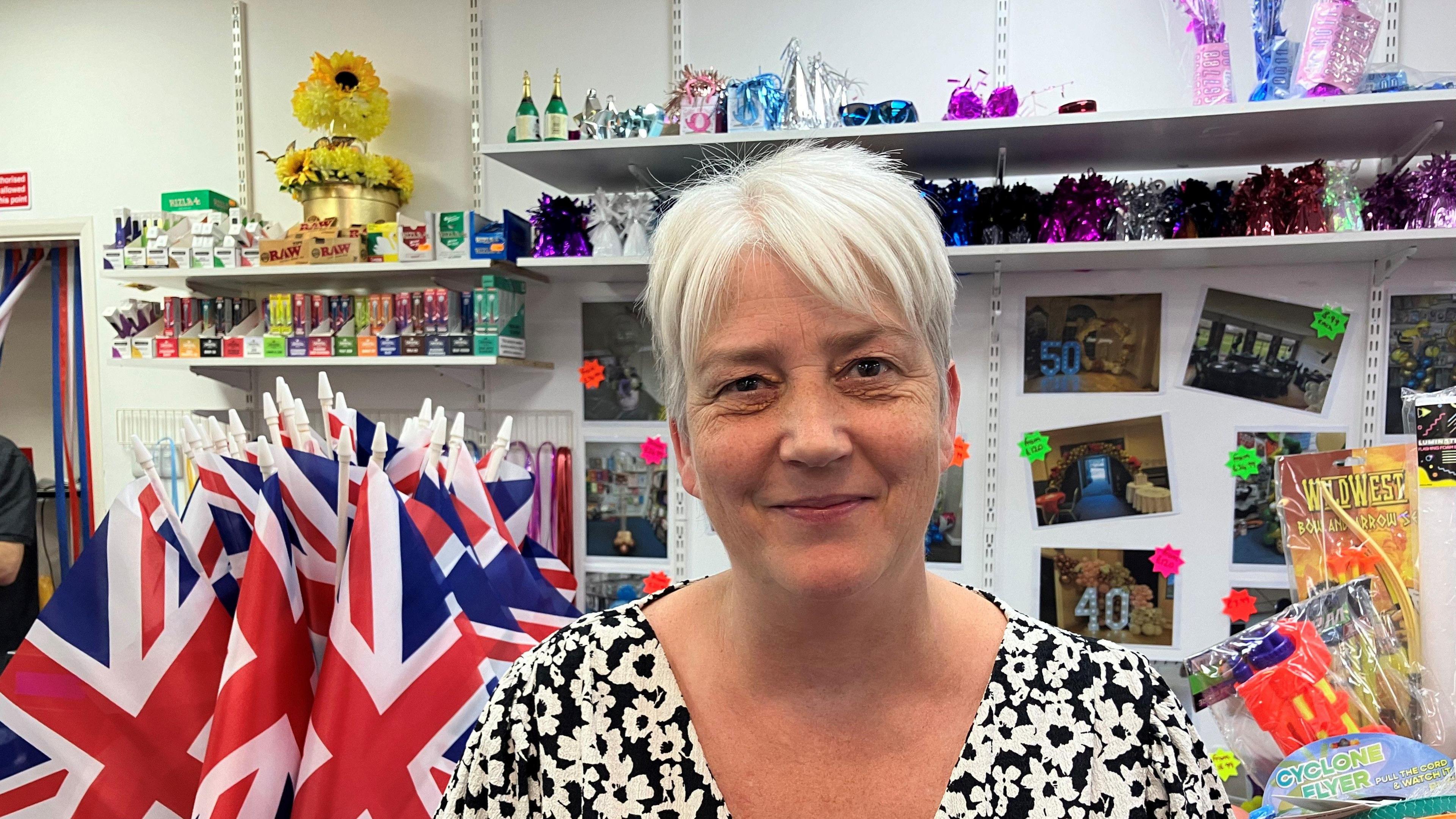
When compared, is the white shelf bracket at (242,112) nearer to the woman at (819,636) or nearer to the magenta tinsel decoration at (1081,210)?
the woman at (819,636)

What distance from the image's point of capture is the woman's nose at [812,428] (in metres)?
0.79

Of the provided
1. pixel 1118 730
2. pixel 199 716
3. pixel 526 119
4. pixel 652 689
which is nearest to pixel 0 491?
pixel 199 716

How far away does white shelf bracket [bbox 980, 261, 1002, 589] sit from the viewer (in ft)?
8.00

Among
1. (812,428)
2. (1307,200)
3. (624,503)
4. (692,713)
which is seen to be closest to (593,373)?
(624,503)

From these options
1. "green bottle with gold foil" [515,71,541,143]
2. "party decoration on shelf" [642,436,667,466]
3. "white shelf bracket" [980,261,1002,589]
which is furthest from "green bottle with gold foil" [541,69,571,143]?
"white shelf bracket" [980,261,1002,589]

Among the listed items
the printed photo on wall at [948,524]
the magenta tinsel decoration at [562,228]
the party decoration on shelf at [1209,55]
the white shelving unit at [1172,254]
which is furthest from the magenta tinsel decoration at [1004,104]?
the magenta tinsel decoration at [562,228]

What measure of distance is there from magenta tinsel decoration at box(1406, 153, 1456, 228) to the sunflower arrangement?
9.27 ft

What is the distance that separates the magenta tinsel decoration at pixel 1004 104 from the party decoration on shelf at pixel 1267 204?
2.05 ft

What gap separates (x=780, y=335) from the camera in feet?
2.69

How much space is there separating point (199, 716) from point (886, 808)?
1047mm

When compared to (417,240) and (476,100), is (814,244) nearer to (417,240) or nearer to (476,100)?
(417,240)

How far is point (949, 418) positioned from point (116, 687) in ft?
4.13

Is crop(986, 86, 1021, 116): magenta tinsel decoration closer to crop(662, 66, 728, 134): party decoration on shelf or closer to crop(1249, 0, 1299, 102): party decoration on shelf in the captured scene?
crop(1249, 0, 1299, 102): party decoration on shelf

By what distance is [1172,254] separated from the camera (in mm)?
2104
